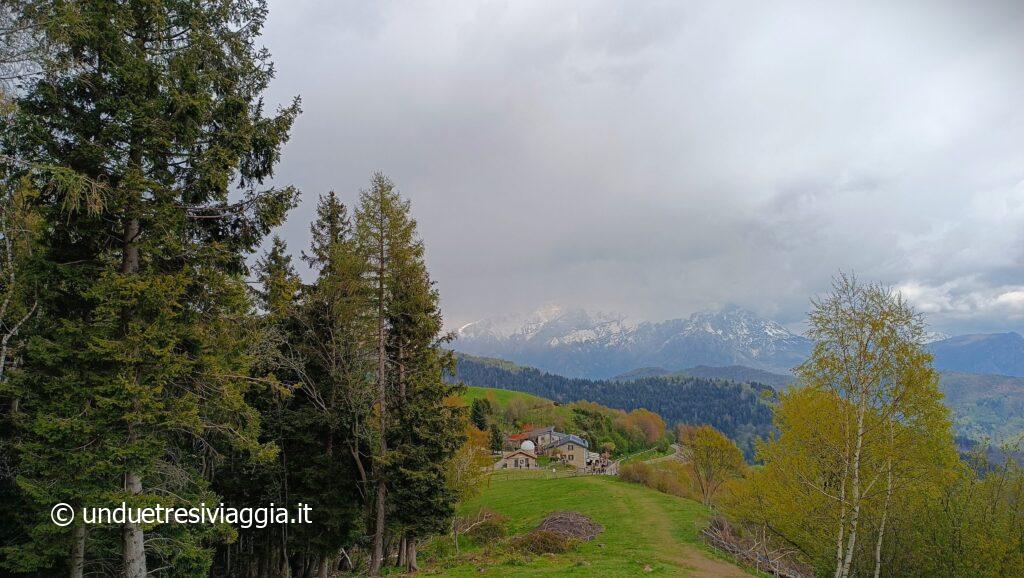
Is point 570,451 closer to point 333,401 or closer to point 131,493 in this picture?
point 333,401

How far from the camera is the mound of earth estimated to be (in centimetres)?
3195

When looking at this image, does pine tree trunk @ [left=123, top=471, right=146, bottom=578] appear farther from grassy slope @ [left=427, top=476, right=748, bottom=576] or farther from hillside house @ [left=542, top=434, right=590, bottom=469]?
hillside house @ [left=542, top=434, right=590, bottom=469]

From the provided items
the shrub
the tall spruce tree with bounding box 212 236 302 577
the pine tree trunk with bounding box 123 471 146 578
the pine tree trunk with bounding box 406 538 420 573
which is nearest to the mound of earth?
the shrub

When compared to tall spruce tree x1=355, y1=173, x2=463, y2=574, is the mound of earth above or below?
below

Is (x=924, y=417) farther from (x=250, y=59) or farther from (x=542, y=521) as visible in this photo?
(x=542, y=521)

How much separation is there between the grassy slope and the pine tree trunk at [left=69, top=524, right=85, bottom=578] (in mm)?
11940

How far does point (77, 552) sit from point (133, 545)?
2.92 m

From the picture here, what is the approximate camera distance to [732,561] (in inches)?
1024

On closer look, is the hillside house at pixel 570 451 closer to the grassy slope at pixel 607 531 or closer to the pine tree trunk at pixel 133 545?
the grassy slope at pixel 607 531

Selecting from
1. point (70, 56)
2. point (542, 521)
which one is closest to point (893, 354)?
point (70, 56)
